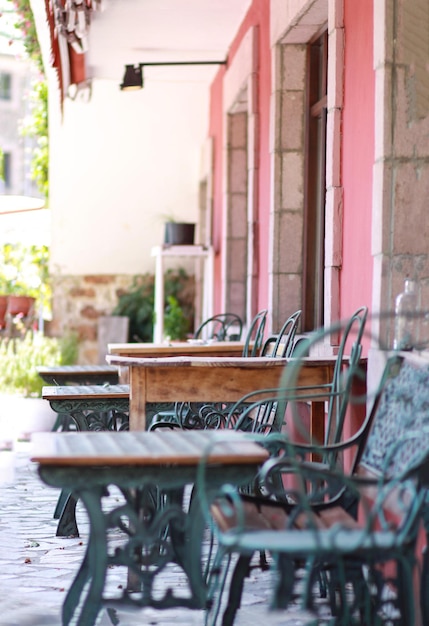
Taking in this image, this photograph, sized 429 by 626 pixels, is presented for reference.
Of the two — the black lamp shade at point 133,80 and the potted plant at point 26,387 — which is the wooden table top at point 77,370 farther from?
the black lamp shade at point 133,80

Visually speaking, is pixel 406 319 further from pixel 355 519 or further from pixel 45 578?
pixel 45 578

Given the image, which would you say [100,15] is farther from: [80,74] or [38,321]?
[38,321]

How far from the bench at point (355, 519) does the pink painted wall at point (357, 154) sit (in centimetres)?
119

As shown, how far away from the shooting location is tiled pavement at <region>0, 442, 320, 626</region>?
3631mm

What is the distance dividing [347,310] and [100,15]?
441cm

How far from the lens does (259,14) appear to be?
748 centimetres

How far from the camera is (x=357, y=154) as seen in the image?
4641mm

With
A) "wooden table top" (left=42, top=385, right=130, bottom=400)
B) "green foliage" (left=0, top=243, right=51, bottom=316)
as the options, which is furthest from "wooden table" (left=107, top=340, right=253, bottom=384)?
"green foliage" (left=0, top=243, right=51, bottom=316)

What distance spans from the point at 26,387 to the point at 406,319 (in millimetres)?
5146

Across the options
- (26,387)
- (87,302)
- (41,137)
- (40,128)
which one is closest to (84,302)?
(87,302)

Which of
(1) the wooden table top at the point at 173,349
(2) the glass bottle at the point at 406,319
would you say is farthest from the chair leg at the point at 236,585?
(1) the wooden table top at the point at 173,349

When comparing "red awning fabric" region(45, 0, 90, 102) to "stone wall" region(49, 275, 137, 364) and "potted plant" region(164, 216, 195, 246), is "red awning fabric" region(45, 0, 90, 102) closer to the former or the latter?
"potted plant" region(164, 216, 195, 246)

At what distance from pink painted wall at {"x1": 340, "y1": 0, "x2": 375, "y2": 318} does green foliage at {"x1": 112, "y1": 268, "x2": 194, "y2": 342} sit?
701cm

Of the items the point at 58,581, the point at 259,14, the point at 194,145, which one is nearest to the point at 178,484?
the point at 58,581
